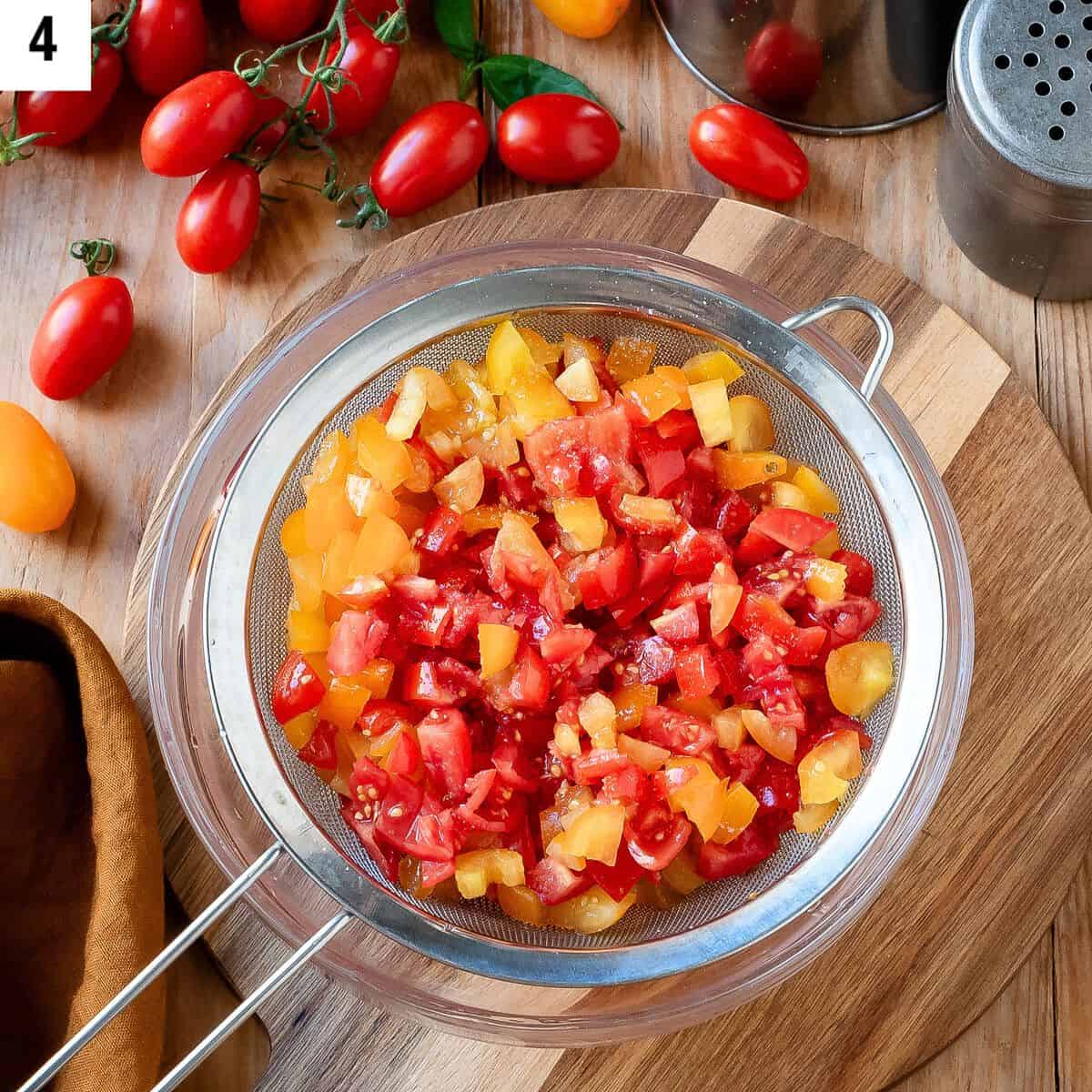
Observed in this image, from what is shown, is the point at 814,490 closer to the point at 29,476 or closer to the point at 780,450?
the point at 780,450

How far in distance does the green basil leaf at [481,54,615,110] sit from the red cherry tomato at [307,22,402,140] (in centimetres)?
15

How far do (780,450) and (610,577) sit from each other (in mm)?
391

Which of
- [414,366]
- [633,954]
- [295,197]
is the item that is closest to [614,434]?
[414,366]

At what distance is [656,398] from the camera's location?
1535 mm

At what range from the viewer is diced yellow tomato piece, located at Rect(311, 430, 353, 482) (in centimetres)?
157

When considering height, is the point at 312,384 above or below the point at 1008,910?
above

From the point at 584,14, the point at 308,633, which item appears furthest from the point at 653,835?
the point at 584,14

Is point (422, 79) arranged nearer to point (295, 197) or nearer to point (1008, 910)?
point (295, 197)

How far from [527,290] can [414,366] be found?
193mm

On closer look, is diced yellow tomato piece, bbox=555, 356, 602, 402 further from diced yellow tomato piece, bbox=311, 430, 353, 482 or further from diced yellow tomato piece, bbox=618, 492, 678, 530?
diced yellow tomato piece, bbox=311, 430, 353, 482

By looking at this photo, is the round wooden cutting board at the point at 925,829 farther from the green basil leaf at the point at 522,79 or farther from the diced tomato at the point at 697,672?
the diced tomato at the point at 697,672

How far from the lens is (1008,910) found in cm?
165

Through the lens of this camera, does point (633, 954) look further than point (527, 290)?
No

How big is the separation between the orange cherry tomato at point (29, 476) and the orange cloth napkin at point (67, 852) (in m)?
0.19
